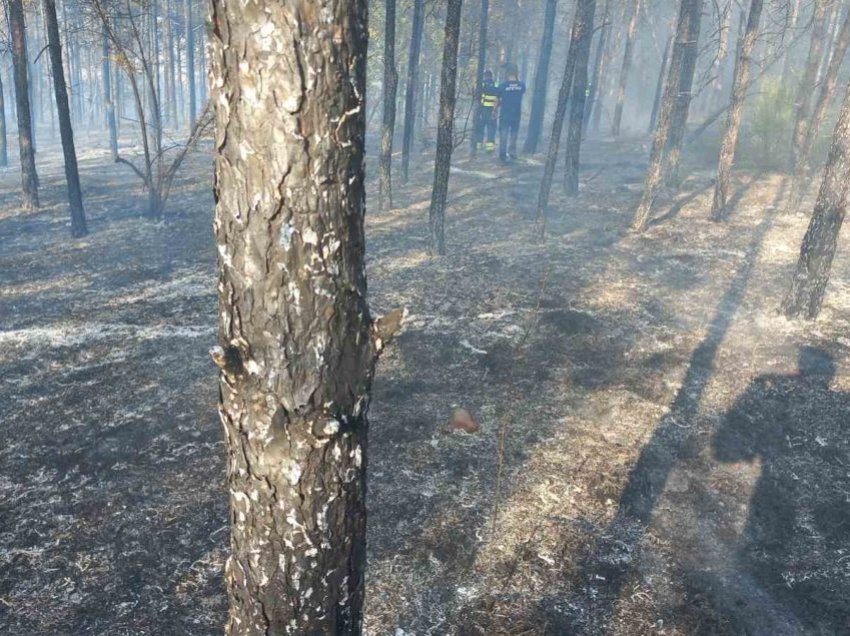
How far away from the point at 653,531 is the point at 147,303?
342 inches

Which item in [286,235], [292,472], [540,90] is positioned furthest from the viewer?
[540,90]

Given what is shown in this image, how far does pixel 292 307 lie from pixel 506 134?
21.4 metres

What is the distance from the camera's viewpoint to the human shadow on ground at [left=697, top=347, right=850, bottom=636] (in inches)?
182

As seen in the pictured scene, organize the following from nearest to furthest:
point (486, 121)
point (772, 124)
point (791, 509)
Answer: point (791, 509) < point (772, 124) < point (486, 121)

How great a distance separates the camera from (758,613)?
456 cm

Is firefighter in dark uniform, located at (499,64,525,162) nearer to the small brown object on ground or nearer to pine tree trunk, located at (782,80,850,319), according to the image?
pine tree trunk, located at (782,80,850,319)

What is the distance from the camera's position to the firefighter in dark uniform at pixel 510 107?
67.5ft

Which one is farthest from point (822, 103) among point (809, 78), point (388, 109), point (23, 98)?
point (23, 98)

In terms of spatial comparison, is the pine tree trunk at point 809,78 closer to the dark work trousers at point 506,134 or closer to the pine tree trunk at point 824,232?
the pine tree trunk at point 824,232

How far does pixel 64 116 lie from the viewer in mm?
13070

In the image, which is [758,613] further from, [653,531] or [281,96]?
[281,96]

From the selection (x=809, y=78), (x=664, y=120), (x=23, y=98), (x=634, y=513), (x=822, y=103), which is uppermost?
(x=809, y=78)

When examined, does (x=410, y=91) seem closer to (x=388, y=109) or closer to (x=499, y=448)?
(x=388, y=109)

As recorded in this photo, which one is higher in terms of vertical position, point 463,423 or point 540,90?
point 540,90
